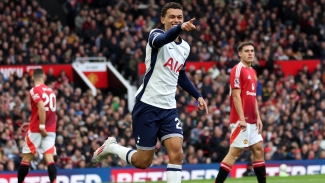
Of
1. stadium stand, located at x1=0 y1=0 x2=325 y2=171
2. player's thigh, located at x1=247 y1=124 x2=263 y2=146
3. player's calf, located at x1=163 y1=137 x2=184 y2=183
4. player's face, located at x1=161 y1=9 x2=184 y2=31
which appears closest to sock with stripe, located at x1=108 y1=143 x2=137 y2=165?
player's calf, located at x1=163 y1=137 x2=184 y2=183

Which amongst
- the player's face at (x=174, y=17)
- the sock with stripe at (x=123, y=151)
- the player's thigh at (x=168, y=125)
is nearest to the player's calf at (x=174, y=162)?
the player's thigh at (x=168, y=125)

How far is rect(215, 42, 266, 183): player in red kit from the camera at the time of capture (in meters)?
12.9

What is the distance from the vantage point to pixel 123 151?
11.3 m

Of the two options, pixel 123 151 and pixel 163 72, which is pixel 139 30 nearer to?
pixel 123 151

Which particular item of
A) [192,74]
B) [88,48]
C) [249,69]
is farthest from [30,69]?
[249,69]

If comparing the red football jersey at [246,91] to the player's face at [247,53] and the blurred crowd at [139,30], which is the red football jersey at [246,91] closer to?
the player's face at [247,53]

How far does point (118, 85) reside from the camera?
84.7ft

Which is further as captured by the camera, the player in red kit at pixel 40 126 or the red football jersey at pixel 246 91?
the player in red kit at pixel 40 126

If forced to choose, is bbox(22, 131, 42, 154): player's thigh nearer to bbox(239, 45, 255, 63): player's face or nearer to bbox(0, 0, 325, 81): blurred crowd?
bbox(239, 45, 255, 63): player's face

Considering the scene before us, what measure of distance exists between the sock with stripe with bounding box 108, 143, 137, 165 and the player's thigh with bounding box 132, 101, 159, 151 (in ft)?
1.06

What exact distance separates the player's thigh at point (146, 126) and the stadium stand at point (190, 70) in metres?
8.97

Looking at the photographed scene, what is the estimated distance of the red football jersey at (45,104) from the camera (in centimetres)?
1419

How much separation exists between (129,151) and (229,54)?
15.8 m

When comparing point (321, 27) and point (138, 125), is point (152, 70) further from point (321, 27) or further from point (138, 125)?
point (321, 27)
